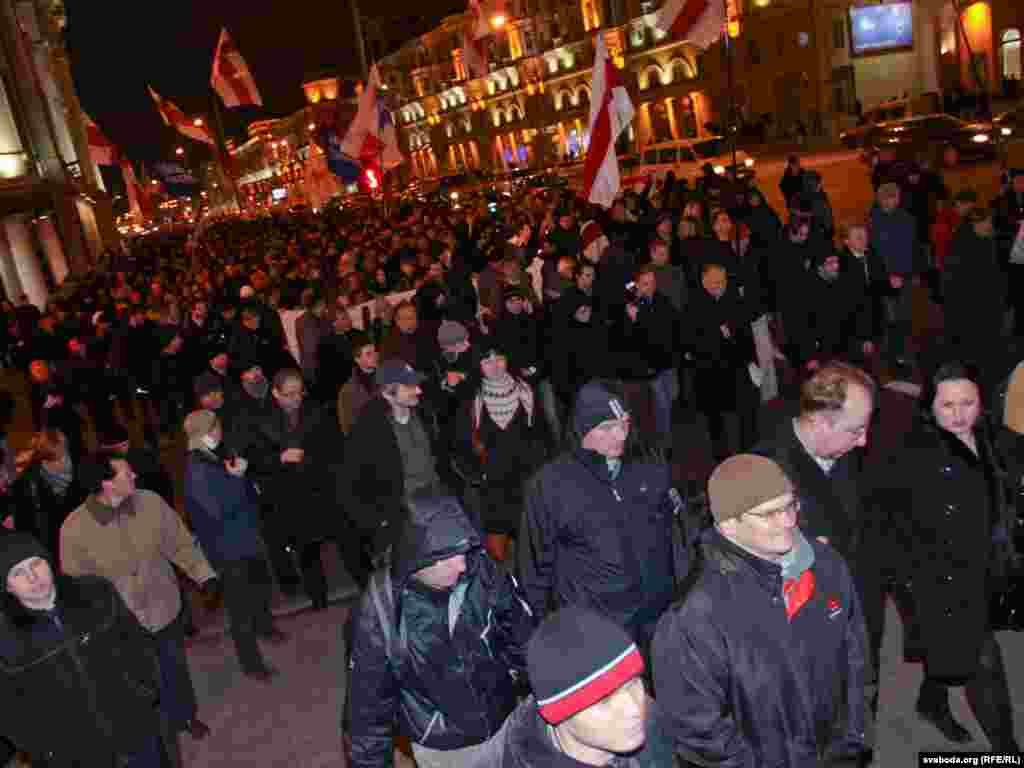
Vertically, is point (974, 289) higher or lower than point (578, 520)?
lower

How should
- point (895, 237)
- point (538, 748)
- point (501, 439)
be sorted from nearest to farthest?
point (538, 748) < point (501, 439) < point (895, 237)

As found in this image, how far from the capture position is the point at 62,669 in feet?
12.8

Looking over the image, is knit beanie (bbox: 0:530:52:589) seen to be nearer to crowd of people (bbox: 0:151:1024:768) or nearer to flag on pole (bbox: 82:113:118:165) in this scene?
crowd of people (bbox: 0:151:1024:768)

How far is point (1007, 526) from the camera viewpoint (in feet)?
12.7

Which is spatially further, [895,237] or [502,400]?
[895,237]

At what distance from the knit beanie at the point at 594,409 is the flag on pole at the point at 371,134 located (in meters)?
13.6

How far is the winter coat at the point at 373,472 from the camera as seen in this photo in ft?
17.8

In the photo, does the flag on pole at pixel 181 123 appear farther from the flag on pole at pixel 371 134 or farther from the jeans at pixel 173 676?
the jeans at pixel 173 676

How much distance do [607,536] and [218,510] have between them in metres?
2.71

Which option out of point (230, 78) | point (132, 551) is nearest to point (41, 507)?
point (132, 551)

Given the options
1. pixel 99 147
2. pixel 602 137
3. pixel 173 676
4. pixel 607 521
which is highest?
pixel 99 147

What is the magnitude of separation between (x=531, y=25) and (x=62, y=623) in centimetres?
8439

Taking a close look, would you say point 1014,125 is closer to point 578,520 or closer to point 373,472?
point 373,472

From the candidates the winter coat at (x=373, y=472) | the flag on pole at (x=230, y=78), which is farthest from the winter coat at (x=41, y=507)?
the flag on pole at (x=230, y=78)
